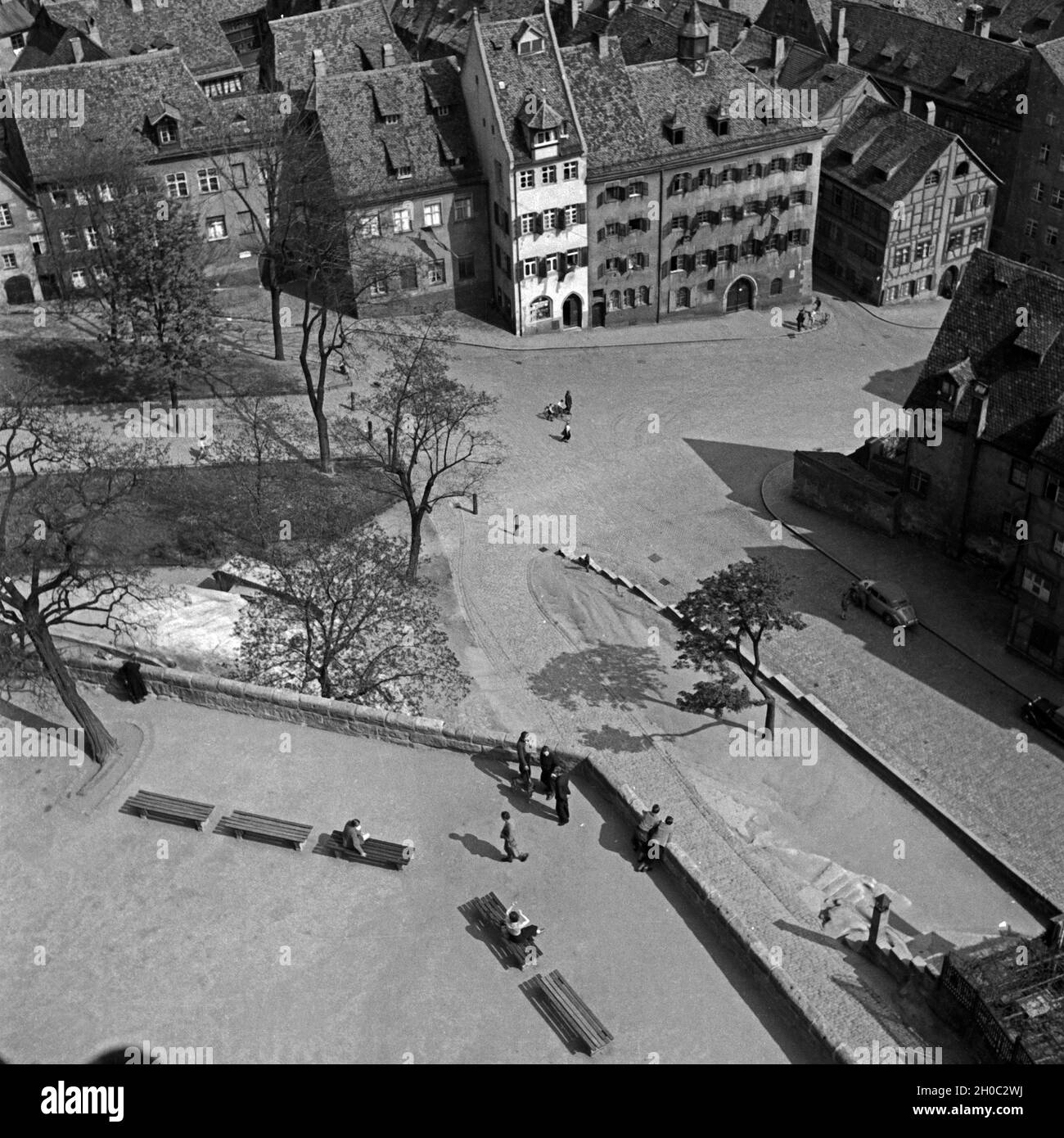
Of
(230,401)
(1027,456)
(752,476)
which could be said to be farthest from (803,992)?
(230,401)

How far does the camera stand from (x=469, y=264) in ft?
307

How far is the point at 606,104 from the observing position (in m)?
A: 90.5

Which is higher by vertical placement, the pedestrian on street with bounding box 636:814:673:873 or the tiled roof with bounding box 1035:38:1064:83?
the tiled roof with bounding box 1035:38:1064:83

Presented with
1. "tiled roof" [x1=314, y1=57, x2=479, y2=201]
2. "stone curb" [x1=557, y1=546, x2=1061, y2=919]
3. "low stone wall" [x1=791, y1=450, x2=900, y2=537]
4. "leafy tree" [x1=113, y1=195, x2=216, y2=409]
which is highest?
"tiled roof" [x1=314, y1=57, x2=479, y2=201]

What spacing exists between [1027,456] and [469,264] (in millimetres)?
43072

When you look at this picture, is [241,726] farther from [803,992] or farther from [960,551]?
[960,551]

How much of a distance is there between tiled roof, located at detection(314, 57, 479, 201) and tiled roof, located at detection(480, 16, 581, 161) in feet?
16.9

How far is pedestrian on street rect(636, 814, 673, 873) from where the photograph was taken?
39344 mm

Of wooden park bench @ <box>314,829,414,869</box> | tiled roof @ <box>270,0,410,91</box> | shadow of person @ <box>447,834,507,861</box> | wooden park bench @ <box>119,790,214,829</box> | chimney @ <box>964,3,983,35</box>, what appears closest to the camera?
wooden park bench @ <box>314,829,414,869</box>

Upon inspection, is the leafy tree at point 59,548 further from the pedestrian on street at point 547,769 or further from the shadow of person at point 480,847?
the pedestrian on street at point 547,769

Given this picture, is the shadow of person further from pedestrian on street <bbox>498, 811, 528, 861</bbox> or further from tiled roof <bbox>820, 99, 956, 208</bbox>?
tiled roof <bbox>820, 99, 956, 208</bbox>

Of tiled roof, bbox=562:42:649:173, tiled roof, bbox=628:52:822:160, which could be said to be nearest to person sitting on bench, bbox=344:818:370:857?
tiled roof, bbox=562:42:649:173

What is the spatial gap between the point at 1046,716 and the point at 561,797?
28139 mm

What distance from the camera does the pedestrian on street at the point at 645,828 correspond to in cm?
3947
